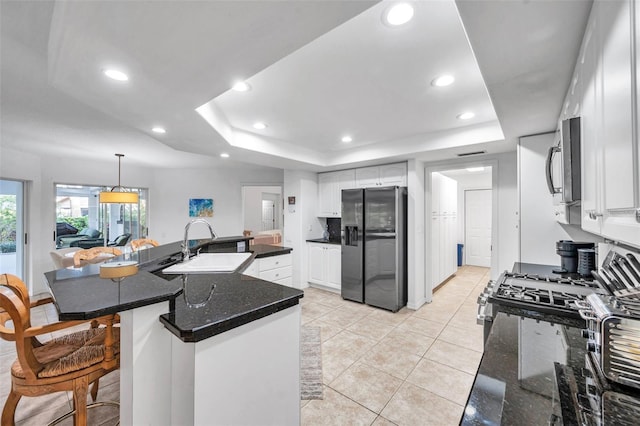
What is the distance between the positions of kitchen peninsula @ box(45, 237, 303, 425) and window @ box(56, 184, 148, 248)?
5225 millimetres

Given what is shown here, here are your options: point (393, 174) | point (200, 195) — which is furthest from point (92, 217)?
point (393, 174)

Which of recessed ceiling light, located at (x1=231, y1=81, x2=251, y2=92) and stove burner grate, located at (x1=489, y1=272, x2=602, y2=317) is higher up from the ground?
recessed ceiling light, located at (x1=231, y1=81, x2=251, y2=92)

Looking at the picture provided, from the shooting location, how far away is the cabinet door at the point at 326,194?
4.82 m

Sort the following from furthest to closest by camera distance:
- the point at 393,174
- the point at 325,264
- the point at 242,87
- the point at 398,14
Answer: the point at 325,264 < the point at 393,174 < the point at 242,87 < the point at 398,14

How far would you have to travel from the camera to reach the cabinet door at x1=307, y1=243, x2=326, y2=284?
468 cm

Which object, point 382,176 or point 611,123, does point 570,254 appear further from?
point 382,176

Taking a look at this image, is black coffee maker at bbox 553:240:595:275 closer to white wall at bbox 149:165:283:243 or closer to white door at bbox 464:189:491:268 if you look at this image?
white door at bbox 464:189:491:268

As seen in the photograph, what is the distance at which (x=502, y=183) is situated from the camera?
3.44 meters

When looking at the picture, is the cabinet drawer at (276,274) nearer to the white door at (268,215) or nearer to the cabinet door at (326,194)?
the cabinet door at (326,194)

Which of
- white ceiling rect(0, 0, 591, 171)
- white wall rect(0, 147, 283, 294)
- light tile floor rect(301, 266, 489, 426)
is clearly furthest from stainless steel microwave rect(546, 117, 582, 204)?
white wall rect(0, 147, 283, 294)

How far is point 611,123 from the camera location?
2.56 ft

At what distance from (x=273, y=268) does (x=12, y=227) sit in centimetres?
457

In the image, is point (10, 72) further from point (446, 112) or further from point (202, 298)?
point (446, 112)

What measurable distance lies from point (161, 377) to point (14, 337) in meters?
0.76
